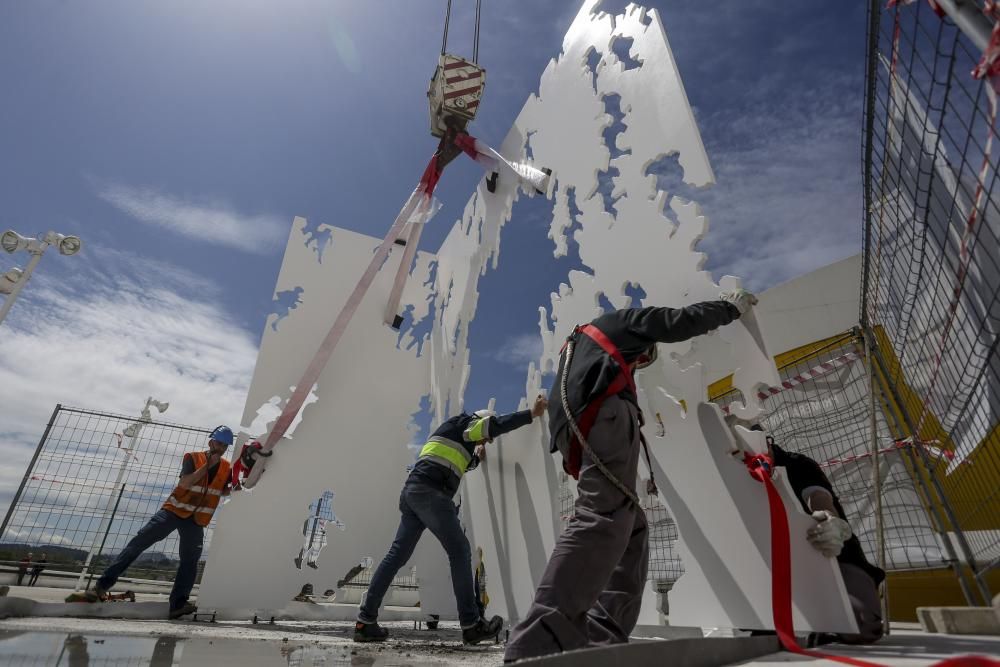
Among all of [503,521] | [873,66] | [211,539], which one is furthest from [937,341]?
[211,539]

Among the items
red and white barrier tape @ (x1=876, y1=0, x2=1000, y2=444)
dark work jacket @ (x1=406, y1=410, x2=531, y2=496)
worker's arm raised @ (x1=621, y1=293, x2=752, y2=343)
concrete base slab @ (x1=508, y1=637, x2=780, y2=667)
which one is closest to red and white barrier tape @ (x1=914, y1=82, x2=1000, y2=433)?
red and white barrier tape @ (x1=876, y1=0, x2=1000, y2=444)

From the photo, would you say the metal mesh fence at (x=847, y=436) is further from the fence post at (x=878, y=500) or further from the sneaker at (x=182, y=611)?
the sneaker at (x=182, y=611)

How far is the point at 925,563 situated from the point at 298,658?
11.3ft

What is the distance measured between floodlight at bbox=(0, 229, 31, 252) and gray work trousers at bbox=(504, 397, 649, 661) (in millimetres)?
5467

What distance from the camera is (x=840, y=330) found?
6.09 m

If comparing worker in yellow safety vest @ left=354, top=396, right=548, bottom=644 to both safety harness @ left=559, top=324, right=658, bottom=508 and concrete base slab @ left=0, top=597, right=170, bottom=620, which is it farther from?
concrete base slab @ left=0, top=597, right=170, bottom=620

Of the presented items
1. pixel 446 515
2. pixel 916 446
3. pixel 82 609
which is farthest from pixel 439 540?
pixel 916 446

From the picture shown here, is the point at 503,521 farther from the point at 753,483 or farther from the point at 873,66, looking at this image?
the point at 873,66

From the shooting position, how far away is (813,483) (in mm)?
2047

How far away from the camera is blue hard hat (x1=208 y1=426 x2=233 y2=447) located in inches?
149

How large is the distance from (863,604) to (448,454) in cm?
178

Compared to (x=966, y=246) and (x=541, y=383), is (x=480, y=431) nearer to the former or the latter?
(x=541, y=383)

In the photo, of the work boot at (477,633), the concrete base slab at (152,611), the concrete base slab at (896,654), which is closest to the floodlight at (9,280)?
the concrete base slab at (152,611)

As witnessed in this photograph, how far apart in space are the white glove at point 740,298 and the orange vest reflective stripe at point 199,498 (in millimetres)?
3249
